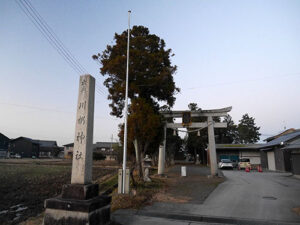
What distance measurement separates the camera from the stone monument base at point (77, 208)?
4875 mm

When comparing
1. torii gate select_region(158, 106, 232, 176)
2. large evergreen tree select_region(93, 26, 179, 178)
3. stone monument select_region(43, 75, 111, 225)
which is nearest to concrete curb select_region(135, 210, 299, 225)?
stone monument select_region(43, 75, 111, 225)

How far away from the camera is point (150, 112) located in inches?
496

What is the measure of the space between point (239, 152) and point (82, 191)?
36.7 m

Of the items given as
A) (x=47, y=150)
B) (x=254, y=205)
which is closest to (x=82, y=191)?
(x=254, y=205)

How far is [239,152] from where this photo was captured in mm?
36938

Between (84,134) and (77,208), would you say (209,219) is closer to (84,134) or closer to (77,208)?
(77,208)

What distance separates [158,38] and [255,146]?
2976cm

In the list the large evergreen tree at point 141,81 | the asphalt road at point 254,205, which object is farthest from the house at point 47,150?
the asphalt road at point 254,205

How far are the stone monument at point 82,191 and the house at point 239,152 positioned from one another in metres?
33.9

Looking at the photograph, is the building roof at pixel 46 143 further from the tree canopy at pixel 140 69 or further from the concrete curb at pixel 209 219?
the concrete curb at pixel 209 219

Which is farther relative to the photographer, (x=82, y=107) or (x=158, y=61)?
(x=158, y=61)

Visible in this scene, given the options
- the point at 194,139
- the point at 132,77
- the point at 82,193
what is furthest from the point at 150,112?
the point at 194,139

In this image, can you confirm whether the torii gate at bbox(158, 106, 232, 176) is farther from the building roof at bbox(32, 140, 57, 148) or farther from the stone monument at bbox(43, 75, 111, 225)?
the building roof at bbox(32, 140, 57, 148)

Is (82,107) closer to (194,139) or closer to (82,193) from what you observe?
(82,193)
